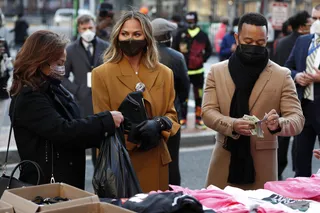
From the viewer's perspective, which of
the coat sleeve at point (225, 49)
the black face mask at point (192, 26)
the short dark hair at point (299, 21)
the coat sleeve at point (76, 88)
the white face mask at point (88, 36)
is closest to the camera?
the coat sleeve at point (76, 88)

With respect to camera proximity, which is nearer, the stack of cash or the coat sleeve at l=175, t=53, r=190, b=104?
the stack of cash

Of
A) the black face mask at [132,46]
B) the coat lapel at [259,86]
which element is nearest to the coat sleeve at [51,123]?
the black face mask at [132,46]

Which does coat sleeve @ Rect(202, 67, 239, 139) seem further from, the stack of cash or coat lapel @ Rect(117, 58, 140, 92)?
coat lapel @ Rect(117, 58, 140, 92)

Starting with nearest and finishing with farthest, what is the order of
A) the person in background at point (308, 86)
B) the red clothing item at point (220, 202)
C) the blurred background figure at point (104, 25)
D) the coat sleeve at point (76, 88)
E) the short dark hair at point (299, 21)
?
the red clothing item at point (220, 202)
the person in background at point (308, 86)
the coat sleeve at point (76, 88)
the short dark hair at point (299, 21)
the blurred background figure at point (104, 25)

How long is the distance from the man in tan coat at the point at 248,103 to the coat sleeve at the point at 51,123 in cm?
96

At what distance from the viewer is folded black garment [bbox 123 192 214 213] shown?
3531mm

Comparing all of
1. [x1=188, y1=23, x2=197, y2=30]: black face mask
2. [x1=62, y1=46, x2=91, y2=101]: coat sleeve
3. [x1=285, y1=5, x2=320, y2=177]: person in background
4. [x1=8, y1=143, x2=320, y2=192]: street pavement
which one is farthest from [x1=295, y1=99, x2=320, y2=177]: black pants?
[x1=188, y1=23, x2=197, y2=30]: black face mask

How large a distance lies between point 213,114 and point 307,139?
2.54 m

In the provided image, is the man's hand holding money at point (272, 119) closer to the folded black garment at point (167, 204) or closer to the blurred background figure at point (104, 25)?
the folded black garment at point (167, 204)

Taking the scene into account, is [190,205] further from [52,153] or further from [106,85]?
[106,85]

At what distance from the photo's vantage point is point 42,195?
4.09 meters

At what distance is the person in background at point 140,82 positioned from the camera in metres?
5.38

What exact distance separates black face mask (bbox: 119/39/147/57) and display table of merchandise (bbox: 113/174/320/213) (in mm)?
1399

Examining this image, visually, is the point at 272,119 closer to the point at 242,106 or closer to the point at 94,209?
the point at 242,106
